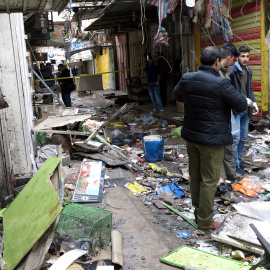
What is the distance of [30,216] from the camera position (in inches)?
154

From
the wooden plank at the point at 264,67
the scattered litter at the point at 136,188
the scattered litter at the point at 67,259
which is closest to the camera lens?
the scattered litter at the point at 67,259

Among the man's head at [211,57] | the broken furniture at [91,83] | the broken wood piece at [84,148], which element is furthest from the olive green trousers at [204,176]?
the broken furniture at [91,83]

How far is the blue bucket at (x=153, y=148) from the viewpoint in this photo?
7727mm

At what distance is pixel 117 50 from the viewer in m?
25.7

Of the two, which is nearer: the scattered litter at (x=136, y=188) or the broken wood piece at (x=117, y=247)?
the broken wood piece at (x=117, y=247)

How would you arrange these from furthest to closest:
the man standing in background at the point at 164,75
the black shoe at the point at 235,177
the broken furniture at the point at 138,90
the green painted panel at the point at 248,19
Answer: the broken furniture at the point at 138,90
the man standing in background at the point at 164,75
the green painted panel at the point at 248,19
the black shoe at the point at 235,177

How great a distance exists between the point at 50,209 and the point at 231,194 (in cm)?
286

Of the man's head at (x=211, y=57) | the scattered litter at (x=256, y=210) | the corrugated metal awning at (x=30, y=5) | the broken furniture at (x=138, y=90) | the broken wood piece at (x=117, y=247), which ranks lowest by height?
the broken wood piece at (x=117, y=247)

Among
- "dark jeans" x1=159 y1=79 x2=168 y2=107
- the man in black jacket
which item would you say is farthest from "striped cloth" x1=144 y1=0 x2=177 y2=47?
"dark jeans" x1=159 y1=79 x2=168 y2=107

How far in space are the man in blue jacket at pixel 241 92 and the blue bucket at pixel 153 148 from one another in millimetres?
1813

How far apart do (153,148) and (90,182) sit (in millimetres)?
2117

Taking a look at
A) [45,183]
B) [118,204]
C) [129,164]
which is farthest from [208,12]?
[45,183]

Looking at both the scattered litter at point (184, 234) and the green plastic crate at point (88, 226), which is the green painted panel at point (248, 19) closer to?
the scattered litter at point (184, 234)

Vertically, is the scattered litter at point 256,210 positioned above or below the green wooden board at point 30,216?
below
